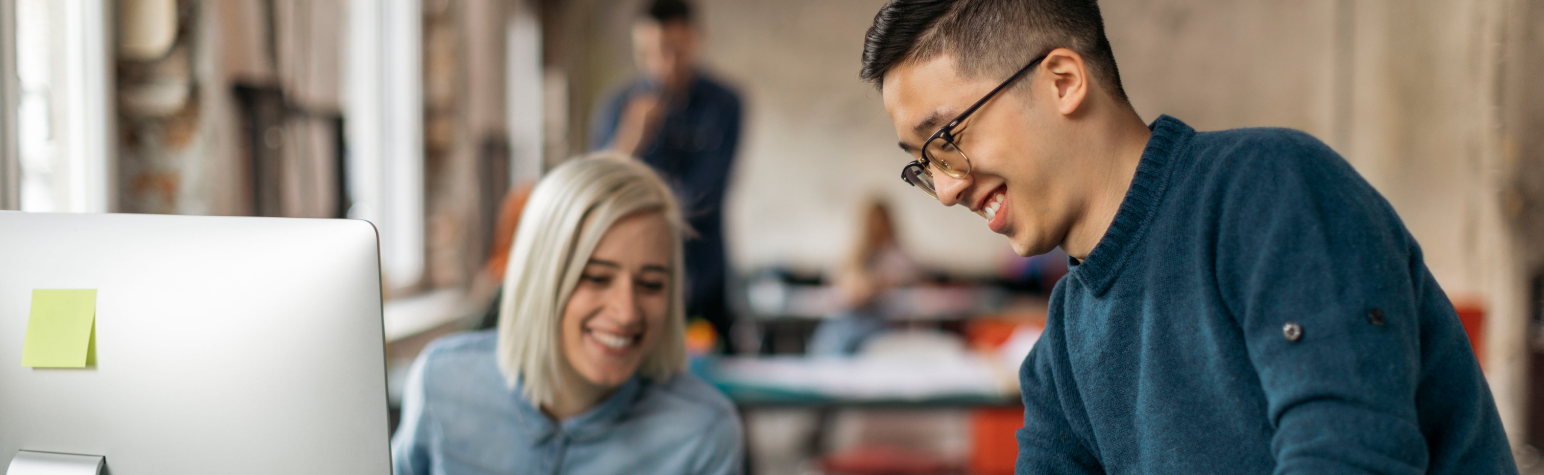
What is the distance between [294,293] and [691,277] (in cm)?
261

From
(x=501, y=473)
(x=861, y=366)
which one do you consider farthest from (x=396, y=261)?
(x=501, y=473)

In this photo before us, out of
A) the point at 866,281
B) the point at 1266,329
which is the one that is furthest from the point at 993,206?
the point at 866,281

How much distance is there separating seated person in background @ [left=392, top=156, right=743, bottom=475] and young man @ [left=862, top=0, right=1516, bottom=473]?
533 mm

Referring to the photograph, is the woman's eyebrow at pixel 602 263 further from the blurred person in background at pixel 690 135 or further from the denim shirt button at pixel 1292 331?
the blurred person in background at pixel 690 135

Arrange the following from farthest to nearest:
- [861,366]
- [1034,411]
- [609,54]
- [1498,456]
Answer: [609,54] → [861,366] → [1034,411] → [1498,456]

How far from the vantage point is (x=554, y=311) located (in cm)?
131

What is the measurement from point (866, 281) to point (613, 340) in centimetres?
342

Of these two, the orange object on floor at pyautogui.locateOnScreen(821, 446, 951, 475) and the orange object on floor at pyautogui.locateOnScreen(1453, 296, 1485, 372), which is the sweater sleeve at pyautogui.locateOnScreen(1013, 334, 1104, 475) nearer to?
the orange object on floor at pyautogui.locateOnScreen(821, 446, 951, 475)

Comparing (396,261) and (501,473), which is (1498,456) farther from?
(396,261)

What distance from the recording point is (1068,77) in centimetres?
79

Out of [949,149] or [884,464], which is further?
[884,464]

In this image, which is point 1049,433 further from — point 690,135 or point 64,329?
point 690,135

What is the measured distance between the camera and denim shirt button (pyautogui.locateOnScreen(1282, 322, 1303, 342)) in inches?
25.2

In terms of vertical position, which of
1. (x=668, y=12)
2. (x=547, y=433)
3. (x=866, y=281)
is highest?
(x=668, y=12)
